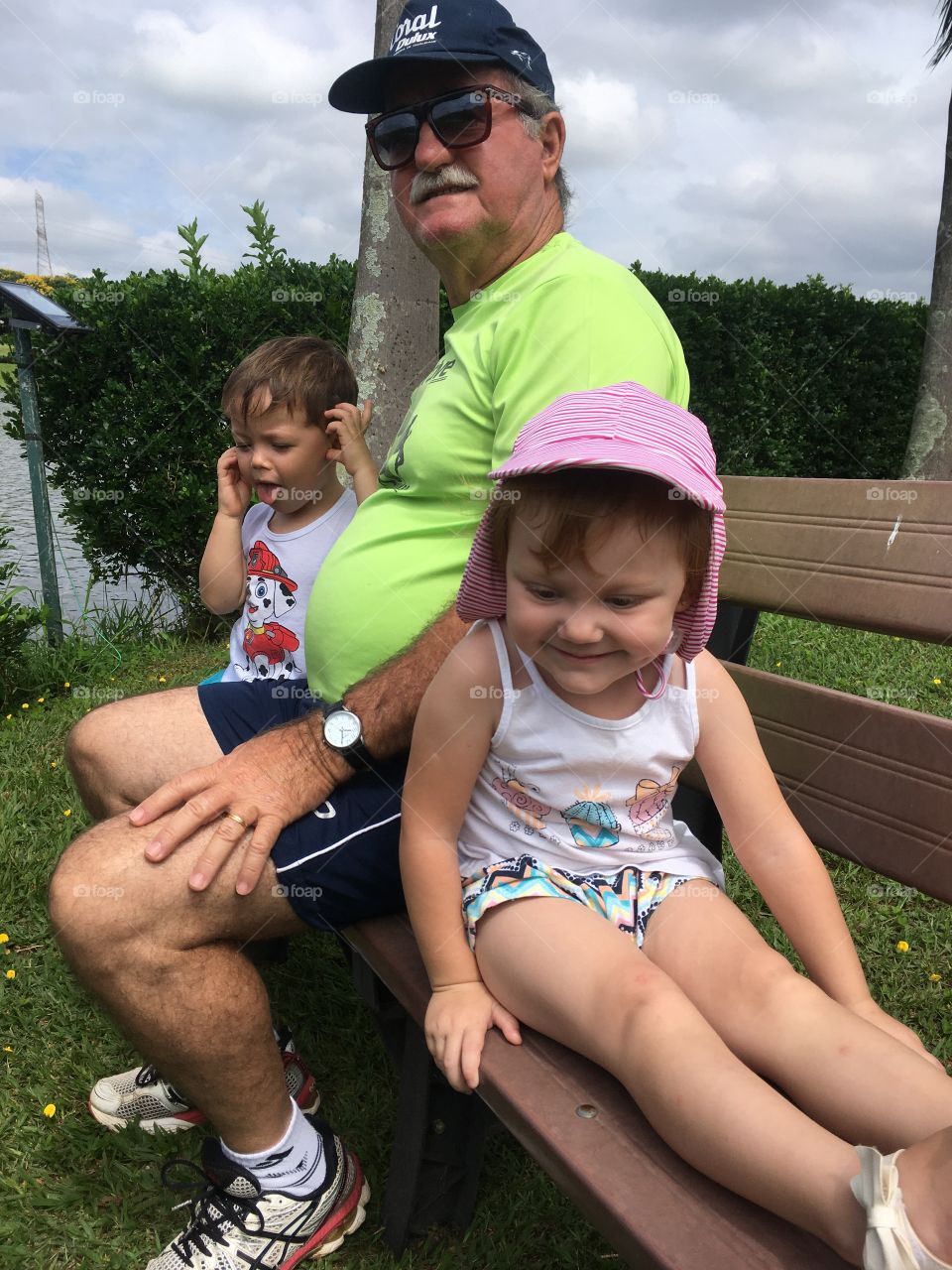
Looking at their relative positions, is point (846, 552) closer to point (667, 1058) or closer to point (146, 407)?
point (667, 1058)

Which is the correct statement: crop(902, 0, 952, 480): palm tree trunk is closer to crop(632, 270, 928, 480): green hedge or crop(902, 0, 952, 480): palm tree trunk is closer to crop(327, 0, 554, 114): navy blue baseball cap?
crop(632, 270, 928, 480): green hedge

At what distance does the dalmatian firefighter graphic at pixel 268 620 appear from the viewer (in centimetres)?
282

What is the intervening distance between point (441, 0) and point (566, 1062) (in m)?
2.09

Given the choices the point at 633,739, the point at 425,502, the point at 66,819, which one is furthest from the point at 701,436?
the point at 66,819

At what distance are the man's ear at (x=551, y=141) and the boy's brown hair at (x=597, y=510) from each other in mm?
1146

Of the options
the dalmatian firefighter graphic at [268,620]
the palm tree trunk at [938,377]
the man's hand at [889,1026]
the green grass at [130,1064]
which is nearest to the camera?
the man's hand at [889,1026]

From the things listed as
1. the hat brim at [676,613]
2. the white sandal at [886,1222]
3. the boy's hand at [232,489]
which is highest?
the hat brim at [676,613]

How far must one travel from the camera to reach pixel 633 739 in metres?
1.66

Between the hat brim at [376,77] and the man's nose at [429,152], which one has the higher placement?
the hat brim at [376,77]

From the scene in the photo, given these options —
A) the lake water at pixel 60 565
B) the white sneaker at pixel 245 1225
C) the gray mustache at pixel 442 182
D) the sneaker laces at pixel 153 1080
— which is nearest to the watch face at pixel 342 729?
the white sneaker at pixel 245 1225

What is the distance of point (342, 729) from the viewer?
1.93 meters

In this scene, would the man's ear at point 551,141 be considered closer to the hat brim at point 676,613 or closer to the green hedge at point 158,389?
the hat brim at point 676,613

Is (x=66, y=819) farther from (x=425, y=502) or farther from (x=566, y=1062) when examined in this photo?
(x=566, y=1062)

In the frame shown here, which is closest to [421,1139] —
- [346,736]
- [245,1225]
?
[245,1225]
